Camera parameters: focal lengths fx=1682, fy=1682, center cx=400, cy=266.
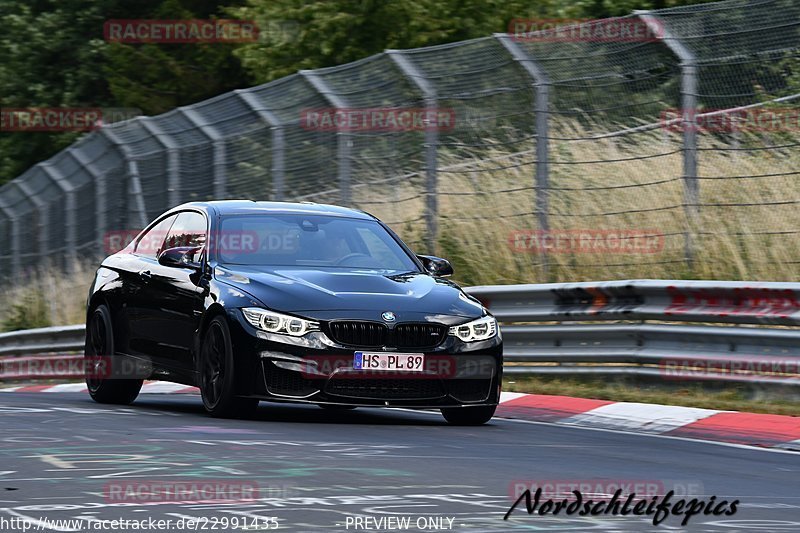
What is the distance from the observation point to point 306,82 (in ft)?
58.0

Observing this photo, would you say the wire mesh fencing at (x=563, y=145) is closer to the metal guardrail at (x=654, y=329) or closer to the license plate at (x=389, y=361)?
the metal guardrail at (x=654, y=329)

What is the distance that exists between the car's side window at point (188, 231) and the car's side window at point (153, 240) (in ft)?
0.30

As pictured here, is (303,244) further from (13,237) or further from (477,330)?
(13,237)

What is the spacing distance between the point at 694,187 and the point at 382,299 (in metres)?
4.31

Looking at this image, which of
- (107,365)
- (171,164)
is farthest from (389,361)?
(171,164)

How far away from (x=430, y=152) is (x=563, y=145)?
5.61 ft

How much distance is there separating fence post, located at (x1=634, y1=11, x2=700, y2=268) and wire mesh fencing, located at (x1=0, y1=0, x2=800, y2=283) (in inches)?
0.5

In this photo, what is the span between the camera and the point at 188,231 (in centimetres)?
1173

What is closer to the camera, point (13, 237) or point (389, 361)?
point (389, 361)

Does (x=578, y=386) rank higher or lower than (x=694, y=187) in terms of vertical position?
lower

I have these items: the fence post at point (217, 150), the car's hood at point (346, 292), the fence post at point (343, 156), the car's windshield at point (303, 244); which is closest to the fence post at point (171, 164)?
the fence post at point (217, 150)

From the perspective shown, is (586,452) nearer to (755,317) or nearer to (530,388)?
(755,317)

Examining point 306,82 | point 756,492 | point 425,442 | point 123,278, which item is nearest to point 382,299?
point 425,442

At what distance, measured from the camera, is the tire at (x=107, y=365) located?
40.5ft
